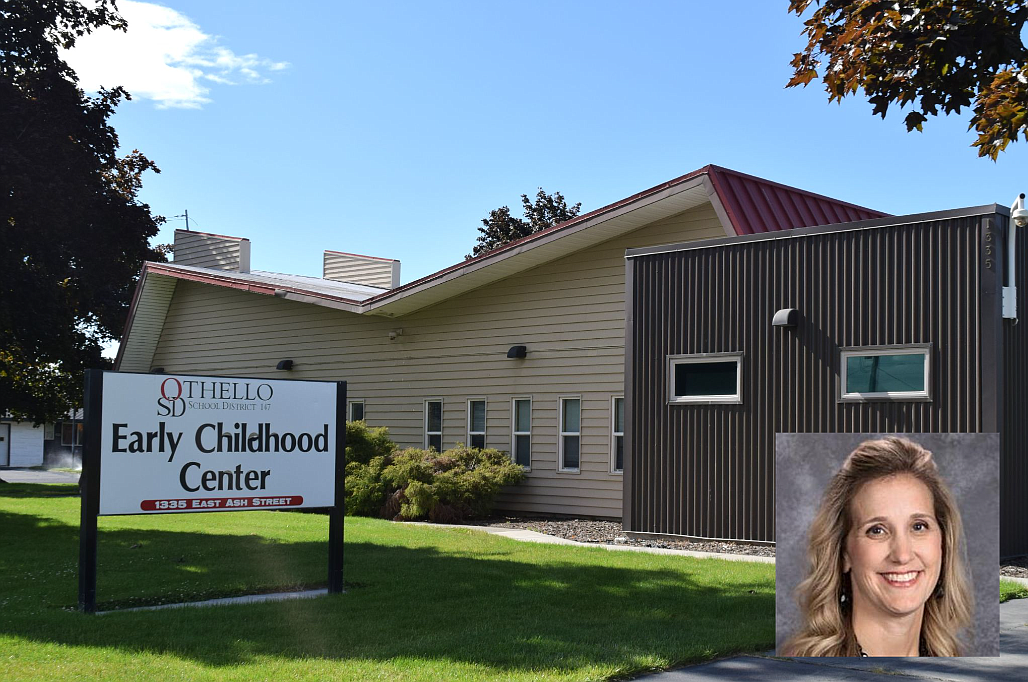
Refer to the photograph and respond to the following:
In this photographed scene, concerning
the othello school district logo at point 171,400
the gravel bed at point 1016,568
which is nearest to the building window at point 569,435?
the gravel bed at point 1016,568

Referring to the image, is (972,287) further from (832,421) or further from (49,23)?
(49,23)

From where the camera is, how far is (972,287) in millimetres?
12930

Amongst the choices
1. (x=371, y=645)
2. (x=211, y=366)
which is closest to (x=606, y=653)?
(x=371, y=645)

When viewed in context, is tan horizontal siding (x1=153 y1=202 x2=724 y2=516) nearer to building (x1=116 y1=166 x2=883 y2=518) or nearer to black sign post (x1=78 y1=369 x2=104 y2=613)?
building (x1=116 y1=166 x2=883 y2=518)

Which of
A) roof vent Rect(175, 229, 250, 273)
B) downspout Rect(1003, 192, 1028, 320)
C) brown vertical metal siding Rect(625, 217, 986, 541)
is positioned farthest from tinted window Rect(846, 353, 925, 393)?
roof vent Rect(175, 229, 250, 273)

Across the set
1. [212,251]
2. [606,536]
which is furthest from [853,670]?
[212,251]

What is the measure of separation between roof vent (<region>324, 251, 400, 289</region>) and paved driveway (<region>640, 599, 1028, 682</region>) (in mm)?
24186

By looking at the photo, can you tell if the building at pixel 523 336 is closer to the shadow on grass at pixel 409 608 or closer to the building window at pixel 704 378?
the building window at pixel 704 378

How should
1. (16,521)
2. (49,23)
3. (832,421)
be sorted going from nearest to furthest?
(832,421)
(16,521)
(49,23)

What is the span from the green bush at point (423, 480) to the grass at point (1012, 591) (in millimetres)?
9589

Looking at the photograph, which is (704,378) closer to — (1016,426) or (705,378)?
(705,378)

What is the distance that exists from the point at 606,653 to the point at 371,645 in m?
1.72

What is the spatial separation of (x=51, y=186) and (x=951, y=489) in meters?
17.0

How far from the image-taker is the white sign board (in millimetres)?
9805
